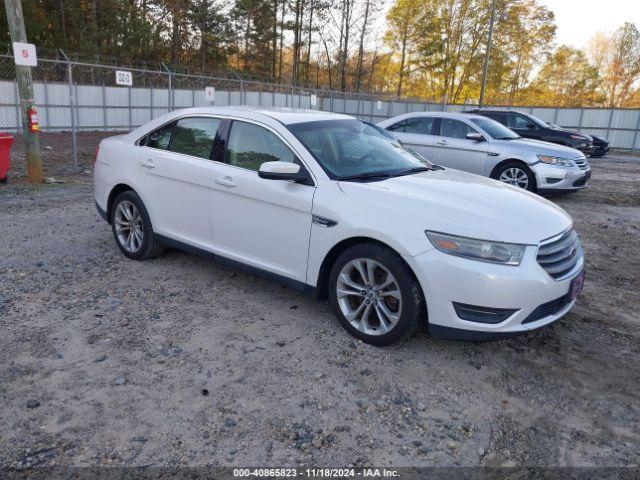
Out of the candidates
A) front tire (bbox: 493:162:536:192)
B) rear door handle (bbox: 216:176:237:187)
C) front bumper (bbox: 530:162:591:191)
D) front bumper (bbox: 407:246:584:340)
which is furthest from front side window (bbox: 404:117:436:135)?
front bumper (bbox: 407:246:584:340)

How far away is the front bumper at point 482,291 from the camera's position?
3.26 metres

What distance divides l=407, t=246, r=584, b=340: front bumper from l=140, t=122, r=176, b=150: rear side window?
2.90 m

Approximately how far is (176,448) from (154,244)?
2969 millimetres

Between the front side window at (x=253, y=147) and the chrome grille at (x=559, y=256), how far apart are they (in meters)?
1.97

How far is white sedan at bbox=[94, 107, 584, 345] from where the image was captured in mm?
3346

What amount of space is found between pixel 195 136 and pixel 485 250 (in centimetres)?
289

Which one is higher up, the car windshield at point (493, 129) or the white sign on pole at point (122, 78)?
the white sign on pole at point (122, 78)

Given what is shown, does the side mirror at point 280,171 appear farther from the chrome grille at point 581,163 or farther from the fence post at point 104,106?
the fence post at point 104,106

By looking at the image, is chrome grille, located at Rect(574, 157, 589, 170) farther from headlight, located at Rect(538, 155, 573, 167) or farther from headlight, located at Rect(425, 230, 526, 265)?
headlight, located at Rect(425, 230, 526, 265)

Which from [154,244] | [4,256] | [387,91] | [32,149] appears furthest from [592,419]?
[387,91]

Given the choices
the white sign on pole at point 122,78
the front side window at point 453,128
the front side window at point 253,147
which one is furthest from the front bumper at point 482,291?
the white sign on pole at point 122,78

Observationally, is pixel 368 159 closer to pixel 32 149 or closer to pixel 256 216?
pixel 256 216

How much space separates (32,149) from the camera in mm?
9617

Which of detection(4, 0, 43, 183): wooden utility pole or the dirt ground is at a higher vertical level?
detection(4, 0, 43, 183): wooden utility pole
